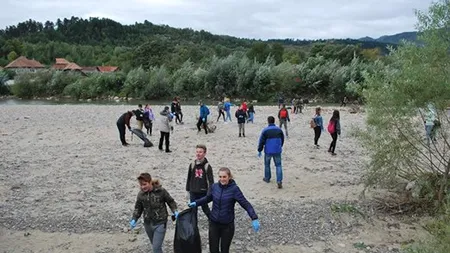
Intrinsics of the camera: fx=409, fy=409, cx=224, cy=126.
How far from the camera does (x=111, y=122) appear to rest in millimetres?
27656

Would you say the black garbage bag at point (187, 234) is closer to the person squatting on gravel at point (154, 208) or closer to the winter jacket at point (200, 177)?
the person squatting on gravel at point (154, 208)

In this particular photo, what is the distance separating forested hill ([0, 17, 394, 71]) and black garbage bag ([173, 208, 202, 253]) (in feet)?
89.5

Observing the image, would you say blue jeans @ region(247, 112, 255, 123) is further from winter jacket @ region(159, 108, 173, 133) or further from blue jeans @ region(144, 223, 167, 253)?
blue jeans @ region(144, 223, 167, 253)

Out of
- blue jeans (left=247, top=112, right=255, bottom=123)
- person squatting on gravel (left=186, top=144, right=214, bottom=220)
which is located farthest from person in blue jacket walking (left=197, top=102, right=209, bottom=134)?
person squatting on gravel (left=186, top=144, right=214, bottom=220)

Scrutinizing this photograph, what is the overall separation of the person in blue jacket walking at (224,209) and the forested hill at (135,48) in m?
27.0

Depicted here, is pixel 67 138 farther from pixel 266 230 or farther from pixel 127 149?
pixel 266 230

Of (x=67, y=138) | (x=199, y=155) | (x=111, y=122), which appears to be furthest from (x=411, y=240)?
(x=111, y=122)

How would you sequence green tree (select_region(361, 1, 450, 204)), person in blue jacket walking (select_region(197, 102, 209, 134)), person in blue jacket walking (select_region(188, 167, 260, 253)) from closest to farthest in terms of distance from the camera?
person in blue jacket walking (select_region(188, 167, 260, 253)) < green tree (select_region(361, 1, 450, 204)) < person in blue jacket walking (select_region(197, 102, 209, 134))

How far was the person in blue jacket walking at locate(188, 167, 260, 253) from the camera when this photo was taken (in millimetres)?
6379

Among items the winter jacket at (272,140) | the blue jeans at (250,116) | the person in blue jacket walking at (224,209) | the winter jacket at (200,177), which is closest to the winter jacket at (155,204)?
the person in blue jacket walking at (224,209)

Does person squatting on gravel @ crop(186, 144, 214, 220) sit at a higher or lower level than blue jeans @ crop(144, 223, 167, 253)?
higher

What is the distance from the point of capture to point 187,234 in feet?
21.4

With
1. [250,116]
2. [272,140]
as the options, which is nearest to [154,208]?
[272,140]

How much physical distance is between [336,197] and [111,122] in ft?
65.3
